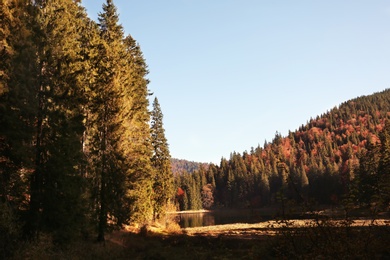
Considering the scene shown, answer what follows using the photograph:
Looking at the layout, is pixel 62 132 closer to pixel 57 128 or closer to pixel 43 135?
pixel 57 128

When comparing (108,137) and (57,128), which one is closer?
(57,128)

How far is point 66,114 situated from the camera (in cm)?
1781

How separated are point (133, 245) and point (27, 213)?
29.7 ft

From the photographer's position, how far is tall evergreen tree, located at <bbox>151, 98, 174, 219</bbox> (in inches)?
1918

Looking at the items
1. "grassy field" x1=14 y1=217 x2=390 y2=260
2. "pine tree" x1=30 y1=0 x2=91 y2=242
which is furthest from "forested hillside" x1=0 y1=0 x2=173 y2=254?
"grassy field" x1=14 y1=217 x2=390 y2=260

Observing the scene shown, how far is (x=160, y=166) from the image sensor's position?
5078 centimetres

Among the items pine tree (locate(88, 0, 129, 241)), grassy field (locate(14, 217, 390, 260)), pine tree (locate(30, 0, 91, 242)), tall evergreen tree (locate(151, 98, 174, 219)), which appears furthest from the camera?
tall evergreen tree (locate(151, 98, 174, 219))

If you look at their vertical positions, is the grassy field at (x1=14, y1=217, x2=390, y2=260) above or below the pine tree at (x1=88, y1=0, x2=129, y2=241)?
below

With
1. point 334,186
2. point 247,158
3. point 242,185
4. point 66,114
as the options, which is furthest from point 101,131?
point 247,158

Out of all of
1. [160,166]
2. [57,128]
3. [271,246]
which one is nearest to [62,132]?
[57,128]

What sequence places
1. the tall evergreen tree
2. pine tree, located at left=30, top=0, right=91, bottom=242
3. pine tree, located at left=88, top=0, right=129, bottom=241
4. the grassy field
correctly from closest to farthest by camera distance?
the grassy field → pine tree, located at left=30, top=0, right=91, bottom=242 → pine tree, located at left=88, top=0, right=129, bottom=241 → the tall evergreen tree

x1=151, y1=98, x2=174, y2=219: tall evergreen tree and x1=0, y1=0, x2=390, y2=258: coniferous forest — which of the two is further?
x1=151, y1=98, x2=174, y2=219: tall evergreen tree

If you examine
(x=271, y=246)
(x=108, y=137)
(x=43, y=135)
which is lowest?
(x=271, y=246)

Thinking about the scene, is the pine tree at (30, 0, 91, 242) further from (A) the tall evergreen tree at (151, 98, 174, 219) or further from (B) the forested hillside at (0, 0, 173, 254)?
(A) the tall evergreen tree at (151, 98, 174, 219)
